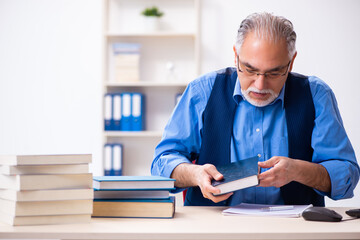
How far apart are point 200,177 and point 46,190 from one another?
0.45m

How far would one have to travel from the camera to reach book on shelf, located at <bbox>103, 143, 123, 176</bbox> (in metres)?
3.67

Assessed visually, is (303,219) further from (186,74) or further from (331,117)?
(186,74)

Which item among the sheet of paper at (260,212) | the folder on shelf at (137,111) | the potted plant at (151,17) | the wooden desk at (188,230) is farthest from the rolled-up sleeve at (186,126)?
the potted plant at (151,17)

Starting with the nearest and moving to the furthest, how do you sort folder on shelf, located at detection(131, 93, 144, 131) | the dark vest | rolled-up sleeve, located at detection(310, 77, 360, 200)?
rolled-up sleeve, located at detection(310, 77, 360, 200) → the dark vest → folder on shelf, located at detection(131, 93, 144, 131)

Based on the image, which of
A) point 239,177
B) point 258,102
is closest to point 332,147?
point 258,102

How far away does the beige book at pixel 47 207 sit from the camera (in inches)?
43.1

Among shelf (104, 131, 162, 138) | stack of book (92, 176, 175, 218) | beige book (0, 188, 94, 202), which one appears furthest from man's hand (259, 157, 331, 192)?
shelf (104, 131, 162, 138)

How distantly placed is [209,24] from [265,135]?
242cm

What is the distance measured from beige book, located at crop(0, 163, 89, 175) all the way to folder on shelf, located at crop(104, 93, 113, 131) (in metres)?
2.48

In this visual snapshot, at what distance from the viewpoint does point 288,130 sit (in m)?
1.67

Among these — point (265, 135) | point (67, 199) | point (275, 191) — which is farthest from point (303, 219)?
point (67, 199)

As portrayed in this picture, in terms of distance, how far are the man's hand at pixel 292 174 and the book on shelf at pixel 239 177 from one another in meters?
0.06

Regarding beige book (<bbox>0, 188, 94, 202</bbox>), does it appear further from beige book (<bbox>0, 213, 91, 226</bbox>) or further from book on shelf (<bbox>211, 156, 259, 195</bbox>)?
book on shelf (<bbox>211, 156, 259, 195</bbox>)

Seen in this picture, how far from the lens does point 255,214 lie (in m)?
1.28
